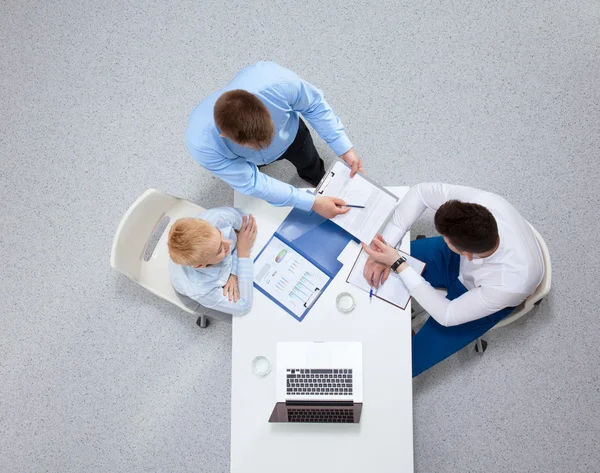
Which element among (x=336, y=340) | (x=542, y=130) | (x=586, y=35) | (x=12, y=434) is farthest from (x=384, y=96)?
(x=12, y=434)

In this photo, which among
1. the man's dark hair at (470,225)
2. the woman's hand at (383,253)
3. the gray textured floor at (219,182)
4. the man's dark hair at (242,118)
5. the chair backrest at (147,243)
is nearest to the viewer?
the man's dark hair at (242,118)

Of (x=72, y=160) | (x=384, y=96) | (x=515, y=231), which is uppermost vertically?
(x=384, y=96)

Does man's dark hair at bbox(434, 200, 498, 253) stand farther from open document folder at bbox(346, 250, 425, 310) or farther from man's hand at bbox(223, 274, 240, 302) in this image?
man's hand at bbox(223, 274, 240, 302)

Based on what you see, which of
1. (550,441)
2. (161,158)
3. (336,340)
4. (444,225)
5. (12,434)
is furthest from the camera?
(161,158)

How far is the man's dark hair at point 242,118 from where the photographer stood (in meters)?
1.46

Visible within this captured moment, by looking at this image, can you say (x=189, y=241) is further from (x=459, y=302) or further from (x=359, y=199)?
(x=459, y=302)

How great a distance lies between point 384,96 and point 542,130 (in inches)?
31.9

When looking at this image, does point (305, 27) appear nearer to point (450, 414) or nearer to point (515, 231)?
point (515, 231)

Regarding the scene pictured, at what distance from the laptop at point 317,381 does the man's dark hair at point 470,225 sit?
20.3 inches

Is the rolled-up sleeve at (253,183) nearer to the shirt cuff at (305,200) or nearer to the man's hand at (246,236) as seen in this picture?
the shirt cuff at (305,200)

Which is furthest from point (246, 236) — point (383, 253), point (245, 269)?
point (383, 253)

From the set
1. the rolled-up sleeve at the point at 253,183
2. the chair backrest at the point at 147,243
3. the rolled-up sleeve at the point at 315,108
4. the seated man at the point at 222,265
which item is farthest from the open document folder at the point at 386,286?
the chair backrest at the point at 147,243

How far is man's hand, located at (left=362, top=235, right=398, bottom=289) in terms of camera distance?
179cm

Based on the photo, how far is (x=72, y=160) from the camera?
2734mm
